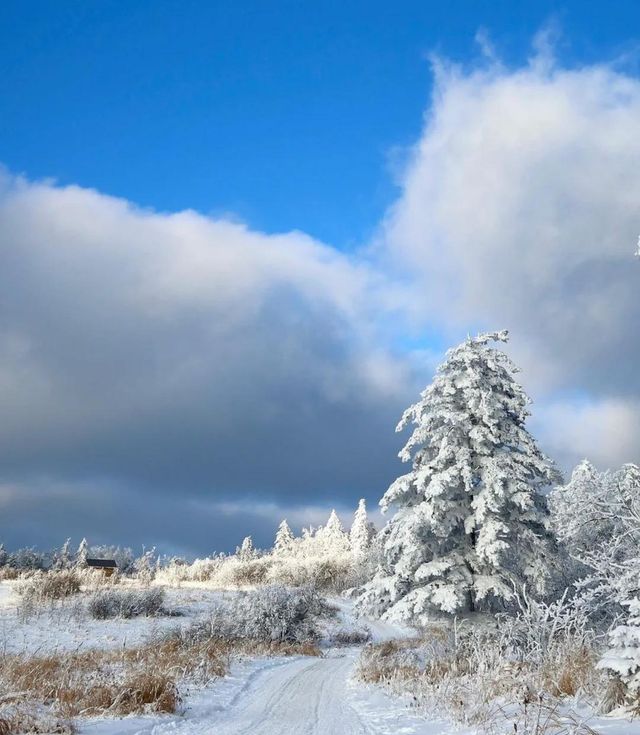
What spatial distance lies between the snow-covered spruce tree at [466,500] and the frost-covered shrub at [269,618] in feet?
22.3

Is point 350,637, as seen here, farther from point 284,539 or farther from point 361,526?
point 284,539

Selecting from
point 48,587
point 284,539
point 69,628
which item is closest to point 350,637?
point 69,628

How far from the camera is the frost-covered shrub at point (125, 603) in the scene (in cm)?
2414

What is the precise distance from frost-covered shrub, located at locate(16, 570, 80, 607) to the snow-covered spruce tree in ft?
46.1

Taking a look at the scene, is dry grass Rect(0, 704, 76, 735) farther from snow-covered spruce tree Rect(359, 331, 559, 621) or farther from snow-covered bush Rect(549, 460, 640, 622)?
snow-covered spruce tree Rect(359, 331, 559, 621)

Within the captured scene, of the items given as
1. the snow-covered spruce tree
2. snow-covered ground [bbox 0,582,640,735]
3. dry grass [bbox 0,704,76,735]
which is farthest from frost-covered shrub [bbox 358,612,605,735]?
dry grass [bbox 0,704,76,735]

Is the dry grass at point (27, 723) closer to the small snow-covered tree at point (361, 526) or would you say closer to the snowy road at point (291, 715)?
the snowy road at point (291, 715)

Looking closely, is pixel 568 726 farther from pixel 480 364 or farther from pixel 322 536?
pixel 322 536

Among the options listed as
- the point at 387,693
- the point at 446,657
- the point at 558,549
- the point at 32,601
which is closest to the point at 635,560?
the point at 387,693

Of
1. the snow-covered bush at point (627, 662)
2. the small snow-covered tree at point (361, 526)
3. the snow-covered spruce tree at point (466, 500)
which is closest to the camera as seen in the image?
the snow-covered bush at point (627, 662)

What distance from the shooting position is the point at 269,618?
959 inches

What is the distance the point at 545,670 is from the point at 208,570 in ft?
145

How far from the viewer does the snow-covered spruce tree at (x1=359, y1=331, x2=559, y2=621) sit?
55.5ft

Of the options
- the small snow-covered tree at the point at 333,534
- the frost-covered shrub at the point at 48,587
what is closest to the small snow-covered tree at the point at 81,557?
the frost-covered shrub at the point at 48,587
